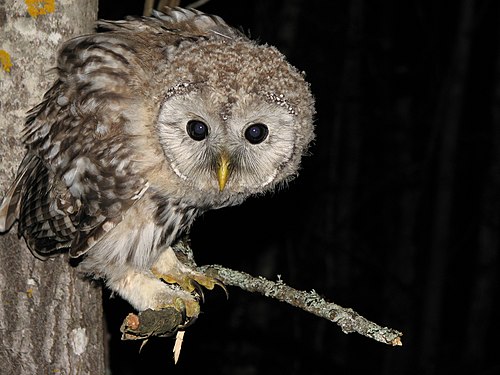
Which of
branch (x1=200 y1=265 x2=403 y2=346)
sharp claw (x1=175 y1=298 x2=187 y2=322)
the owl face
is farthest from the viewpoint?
sharp claw (x1=175 y1=298 x2=187 y2=322)

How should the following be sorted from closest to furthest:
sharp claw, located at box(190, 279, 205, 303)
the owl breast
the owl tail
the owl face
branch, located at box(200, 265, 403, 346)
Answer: branch, located at box(200, 265, 403, 346) < the owl face < the owl tail < the owl breast < sharp claw, located at box(190, 279, 205, 303)

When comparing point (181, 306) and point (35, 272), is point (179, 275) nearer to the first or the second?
point (181, 306)

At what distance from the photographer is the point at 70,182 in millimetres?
2744

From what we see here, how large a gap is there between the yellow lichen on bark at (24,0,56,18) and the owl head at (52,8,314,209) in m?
0.15

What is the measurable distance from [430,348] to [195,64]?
5365mm

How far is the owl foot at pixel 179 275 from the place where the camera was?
3.29m

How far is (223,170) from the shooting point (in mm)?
2643

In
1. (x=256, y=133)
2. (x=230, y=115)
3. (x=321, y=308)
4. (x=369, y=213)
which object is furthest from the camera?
(x=369, y=213)

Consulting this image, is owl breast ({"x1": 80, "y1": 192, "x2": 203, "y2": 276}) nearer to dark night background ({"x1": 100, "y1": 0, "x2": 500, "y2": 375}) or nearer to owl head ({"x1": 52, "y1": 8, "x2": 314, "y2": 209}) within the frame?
owl head ({"x1": 52, "y1": 8, "x2": 314, "y2": 209})

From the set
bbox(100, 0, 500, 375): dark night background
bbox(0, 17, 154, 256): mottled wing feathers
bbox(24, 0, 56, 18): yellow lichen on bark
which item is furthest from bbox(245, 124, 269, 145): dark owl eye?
bbox(100, 0, 500, 375): dark night background

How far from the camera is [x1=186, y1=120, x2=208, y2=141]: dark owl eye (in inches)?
102

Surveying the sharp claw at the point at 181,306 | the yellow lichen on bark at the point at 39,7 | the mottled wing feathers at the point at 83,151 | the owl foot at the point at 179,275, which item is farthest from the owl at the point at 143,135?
the owl foot at the point at 179,275

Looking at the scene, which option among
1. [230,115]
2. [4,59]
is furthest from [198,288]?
[4,59]

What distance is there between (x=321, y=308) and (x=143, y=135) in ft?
3.22
